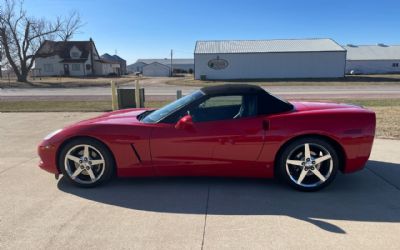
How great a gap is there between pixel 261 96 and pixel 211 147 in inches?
36.0

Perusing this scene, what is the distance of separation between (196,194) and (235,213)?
2.09 ft

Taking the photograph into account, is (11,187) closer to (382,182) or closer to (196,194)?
(196,194)

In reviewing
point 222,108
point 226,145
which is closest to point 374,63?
point 222,108

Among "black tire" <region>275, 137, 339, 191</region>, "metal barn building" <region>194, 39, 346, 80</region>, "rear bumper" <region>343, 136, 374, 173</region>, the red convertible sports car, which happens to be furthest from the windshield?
"metal barn building" <region>194, 39, 346, 80</region>

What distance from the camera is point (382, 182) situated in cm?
410

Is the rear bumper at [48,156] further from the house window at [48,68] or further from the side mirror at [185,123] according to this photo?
the house window at [48,68]

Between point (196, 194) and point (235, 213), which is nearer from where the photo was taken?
point (235, 213)

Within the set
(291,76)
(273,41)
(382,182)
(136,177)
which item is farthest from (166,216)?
(273,41)

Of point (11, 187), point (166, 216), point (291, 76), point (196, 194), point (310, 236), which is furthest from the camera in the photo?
point (291, 76)

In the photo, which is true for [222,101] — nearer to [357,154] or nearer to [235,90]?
[235,90]

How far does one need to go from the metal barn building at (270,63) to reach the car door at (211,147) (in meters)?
34.2

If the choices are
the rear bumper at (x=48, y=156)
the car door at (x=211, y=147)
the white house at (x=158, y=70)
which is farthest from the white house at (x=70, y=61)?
the car door at (x=211, y=147)

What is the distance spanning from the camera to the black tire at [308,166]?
3.74 m

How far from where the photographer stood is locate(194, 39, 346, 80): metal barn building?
3788 cm
